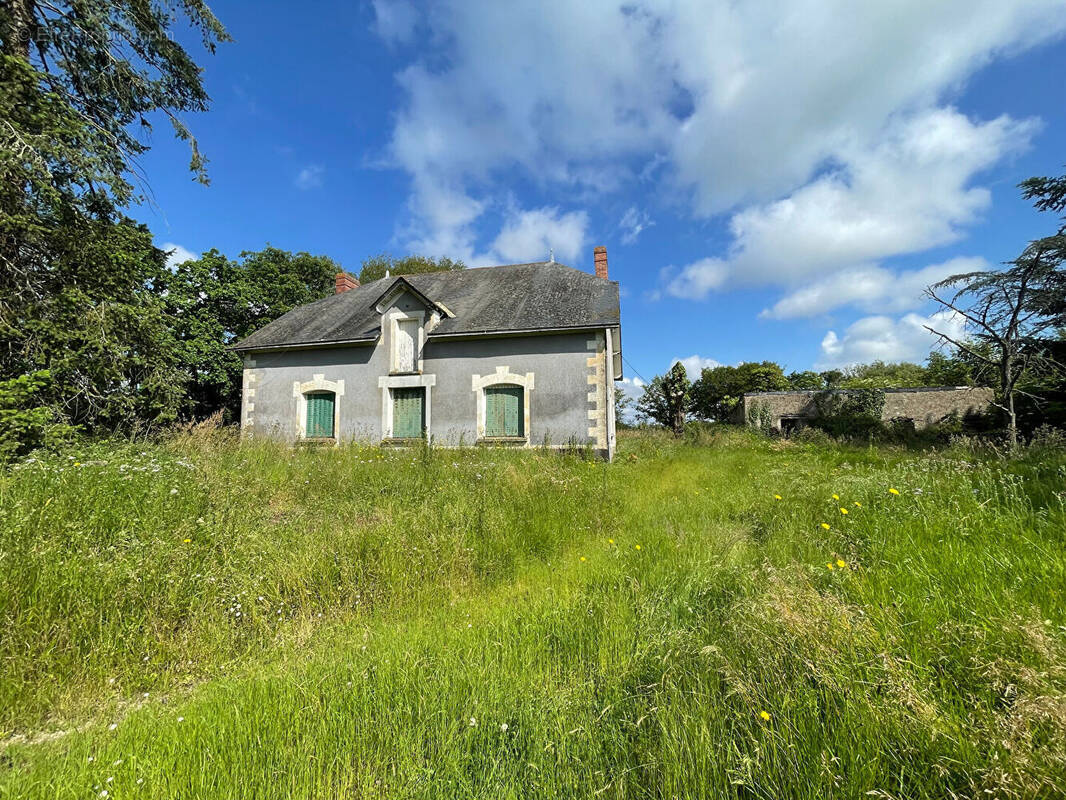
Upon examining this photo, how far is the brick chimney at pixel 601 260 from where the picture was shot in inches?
572

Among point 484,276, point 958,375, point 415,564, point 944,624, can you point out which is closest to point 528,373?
point 484,276

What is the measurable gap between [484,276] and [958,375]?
99.7ft

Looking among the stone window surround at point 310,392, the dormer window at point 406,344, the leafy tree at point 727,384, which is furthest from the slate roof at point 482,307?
the leafy tree at point 727,384

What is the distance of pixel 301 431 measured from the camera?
12.0 meters

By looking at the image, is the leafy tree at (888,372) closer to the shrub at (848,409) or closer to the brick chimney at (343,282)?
the shrub at (848,409)

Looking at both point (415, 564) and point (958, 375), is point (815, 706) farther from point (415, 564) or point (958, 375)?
point (958, 375)

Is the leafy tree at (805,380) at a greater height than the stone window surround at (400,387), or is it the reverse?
the leafy tree at (805,380)

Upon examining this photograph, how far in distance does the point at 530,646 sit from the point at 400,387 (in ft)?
32.8

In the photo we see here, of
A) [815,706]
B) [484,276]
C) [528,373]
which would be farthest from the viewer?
[484,276]

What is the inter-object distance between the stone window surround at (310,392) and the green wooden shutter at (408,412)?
5.57ft

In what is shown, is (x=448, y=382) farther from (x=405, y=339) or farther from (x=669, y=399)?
(x=669, y=399)

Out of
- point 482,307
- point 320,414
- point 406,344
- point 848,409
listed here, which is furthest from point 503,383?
point 848,409

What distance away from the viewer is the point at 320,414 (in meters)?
12.0

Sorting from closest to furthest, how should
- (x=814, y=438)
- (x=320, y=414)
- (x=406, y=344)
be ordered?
(x=406, y=344), (x=320, y=414), (x=814, y=438)
